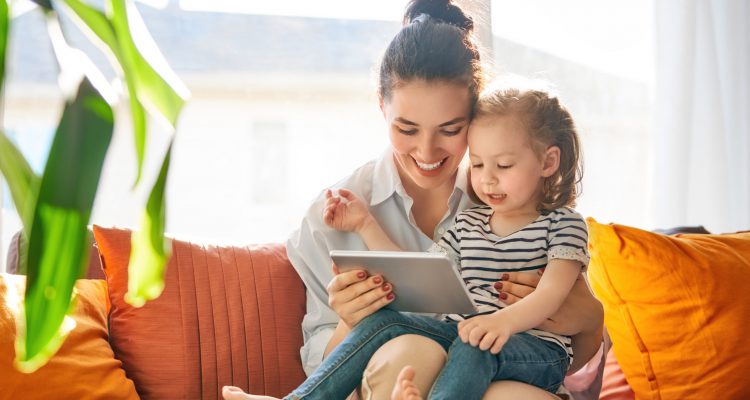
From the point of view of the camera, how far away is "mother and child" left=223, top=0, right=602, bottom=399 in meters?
1.41

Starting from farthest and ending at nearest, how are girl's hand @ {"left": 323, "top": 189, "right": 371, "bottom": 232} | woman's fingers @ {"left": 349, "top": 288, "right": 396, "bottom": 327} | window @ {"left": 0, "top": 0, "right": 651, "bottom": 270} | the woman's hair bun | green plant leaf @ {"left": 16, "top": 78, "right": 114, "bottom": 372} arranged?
window @ {"left": 0, "top": 0, "right": 651, "bottom": 270}
the woman's hair bun
girl's hand @ {"left": 323, "top": 189, "right": 371, "bottom": 232}
woman's fingers @ {"left": 349, "top": 288, "right": 396, "bottom": 327}
green plant leaf @ {"left": 16, "top": 78, "right": 114, "bottom": 372}

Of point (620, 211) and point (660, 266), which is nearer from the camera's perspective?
point (660, 266)

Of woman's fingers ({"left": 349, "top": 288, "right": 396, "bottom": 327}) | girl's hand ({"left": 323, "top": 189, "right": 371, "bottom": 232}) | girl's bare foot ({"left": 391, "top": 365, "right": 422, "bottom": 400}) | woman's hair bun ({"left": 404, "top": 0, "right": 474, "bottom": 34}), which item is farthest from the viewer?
woman's hair bun ({"left": 404, "top": 0, "right": 474, "bottom": 34})

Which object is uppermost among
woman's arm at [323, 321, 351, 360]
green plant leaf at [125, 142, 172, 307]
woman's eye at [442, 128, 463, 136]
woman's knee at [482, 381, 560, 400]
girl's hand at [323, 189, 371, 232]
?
woman's eye at [442, 128, 463, 136]

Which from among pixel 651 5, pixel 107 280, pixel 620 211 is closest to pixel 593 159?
pixel 620 211

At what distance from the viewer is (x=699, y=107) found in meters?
2.88

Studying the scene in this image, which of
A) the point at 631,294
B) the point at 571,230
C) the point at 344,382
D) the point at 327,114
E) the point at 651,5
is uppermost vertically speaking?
the point at 651,5

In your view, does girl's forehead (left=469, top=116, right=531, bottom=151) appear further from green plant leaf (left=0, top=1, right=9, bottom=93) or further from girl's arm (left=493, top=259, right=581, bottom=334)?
green plant leaf (left=0, top=1, right=9, bottom=93)

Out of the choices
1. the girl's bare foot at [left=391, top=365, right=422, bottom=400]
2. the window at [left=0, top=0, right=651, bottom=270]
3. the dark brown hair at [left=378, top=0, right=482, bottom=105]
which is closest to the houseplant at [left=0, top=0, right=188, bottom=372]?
the girl's bare foot at [left=391, top=365, right=422, bottom=400]

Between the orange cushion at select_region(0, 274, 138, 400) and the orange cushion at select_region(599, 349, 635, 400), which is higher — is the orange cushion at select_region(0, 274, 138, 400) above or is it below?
above

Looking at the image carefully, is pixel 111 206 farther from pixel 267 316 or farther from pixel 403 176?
pixel 403 176

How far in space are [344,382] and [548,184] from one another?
0.59 meters

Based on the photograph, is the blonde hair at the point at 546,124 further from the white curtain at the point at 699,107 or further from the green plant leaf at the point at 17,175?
the white curtain at the point at 699,107

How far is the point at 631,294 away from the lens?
1.63m
